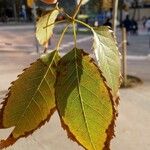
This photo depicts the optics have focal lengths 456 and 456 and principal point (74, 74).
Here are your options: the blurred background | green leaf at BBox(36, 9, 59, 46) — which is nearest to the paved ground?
the blurred background

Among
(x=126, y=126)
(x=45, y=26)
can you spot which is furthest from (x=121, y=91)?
(x=45, y=26)

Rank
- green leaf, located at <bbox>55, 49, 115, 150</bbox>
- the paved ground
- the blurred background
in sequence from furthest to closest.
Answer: the paved ground, the blurred background, green leaf, located at <bbox>55, 49, 115, 150</bbox>

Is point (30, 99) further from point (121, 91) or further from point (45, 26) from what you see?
point (121, 91)

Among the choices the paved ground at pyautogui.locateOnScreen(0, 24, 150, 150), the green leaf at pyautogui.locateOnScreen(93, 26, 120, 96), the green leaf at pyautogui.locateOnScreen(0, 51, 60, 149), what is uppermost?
the green leaf at pyautogui.locateOnScreen(93, 26, 120, 96)

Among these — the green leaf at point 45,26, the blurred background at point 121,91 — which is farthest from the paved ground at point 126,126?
the green leaf at point 45,26

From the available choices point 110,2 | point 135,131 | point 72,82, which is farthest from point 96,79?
point 135,131

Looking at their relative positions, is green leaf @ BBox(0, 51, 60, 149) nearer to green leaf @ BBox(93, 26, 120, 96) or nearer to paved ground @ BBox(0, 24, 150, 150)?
green leaf @ BBox(93, 26, 120, 96)

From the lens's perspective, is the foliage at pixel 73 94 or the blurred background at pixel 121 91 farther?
the blurred background at pixel 121 91

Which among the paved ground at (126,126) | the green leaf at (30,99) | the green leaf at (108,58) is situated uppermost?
the green leaf at (108,58)

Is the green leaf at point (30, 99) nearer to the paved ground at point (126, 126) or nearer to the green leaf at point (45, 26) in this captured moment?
the green leaf at point (45, 26)
